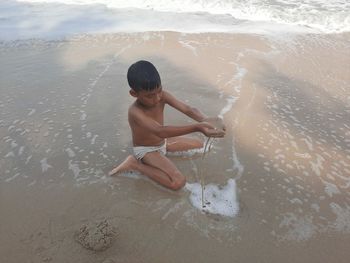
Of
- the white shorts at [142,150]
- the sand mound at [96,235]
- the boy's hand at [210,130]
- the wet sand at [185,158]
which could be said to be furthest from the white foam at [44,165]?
the boy's hand at [210,130]

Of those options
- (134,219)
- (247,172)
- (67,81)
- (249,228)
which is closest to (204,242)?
(249,228)

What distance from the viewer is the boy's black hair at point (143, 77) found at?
2.77 metres

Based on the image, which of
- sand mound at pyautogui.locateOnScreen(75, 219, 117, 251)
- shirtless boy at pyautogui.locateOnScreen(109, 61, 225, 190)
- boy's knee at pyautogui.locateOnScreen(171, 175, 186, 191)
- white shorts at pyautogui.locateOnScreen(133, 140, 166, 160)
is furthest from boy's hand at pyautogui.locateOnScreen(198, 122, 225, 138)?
sand mound at pyautogui.locateOnScreen(75, 219, 117, 251)

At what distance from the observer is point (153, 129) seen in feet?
9.69

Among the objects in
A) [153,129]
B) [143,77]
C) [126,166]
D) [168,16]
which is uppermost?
[143,77]

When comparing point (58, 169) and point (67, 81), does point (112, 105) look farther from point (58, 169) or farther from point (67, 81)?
point (58, 169)

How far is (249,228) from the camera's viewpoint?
2682mm

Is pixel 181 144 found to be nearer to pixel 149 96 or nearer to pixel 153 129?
pixel 153 129

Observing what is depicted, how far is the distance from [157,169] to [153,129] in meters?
0.36

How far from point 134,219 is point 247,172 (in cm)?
103

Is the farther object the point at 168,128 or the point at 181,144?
the point at 181,144

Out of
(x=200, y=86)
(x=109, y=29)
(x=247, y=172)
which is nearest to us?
(x=247, y=172)

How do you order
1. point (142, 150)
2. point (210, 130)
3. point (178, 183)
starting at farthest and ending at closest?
point (142, 150)
point (178, 183)
point (210, 130)

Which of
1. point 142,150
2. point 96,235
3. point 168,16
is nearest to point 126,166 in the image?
point 142,150
